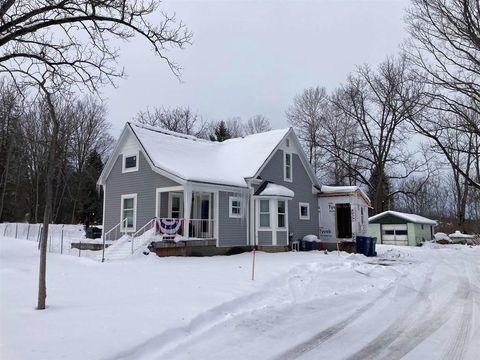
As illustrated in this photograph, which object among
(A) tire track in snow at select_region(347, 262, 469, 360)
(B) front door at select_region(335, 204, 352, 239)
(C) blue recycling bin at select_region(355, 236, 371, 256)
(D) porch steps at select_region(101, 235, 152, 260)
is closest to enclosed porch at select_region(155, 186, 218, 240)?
(D) porch steps at select_region(101, 235, 152, 260)

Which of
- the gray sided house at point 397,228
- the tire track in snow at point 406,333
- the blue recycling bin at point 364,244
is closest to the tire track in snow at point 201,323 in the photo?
the tire track in snow at point 406,333

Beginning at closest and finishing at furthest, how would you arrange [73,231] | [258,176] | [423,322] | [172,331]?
[172,331], [423,322], [258,176], [73,231]

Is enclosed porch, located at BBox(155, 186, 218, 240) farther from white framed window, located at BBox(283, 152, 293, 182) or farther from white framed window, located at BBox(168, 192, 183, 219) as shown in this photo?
white framed window, located at BBox(283, 152, 293, 182)

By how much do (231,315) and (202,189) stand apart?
1118 centimetres

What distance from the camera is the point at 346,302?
9359 millimetres

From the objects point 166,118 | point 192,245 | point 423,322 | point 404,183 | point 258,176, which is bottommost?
point 423,322

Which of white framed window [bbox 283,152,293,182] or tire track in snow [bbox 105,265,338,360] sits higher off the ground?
white framed window [bbox 283,152,293,182]

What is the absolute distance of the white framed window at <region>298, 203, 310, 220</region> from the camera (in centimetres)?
2412

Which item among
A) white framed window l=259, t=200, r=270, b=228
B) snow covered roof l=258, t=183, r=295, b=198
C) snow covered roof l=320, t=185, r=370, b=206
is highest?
snow covered roof l=320, t=185, r=370, b=206

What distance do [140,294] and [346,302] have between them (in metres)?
4.51

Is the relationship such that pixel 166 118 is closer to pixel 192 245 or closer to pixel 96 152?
pixel 96 152

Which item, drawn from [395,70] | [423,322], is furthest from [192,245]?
[395,70]

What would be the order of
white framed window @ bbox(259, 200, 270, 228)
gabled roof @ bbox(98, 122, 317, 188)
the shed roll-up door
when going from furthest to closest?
the shed roll-up door → white framed window @ bbox(259, 200, 270, 228) → gabled roof @ bbox(98, 122, 317, 188)

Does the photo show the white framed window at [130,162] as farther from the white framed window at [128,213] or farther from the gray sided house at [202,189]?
the white framed window at [128,213]
